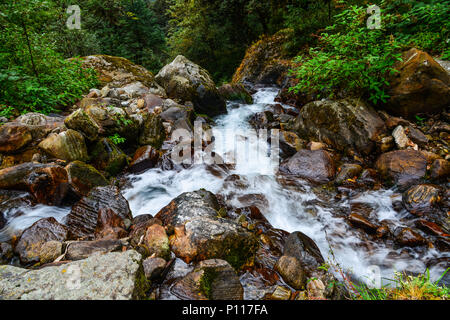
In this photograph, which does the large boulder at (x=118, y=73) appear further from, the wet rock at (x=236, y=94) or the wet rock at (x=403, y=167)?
the wet rock at (x=403, y=167)

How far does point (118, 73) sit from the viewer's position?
9641mm

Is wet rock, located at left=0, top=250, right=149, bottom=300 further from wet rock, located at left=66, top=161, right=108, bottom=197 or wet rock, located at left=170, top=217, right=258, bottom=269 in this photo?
wet rock, located at left=66, top=161, right=108, bottom=197

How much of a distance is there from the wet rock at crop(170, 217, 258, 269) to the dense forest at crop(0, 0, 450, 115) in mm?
4210

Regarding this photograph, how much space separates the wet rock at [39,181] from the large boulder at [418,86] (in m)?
7.23

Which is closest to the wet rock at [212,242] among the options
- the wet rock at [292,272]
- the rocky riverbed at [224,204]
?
the rocky riverbed at [224,204]

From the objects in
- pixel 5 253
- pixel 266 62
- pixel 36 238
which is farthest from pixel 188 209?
pixel 266 62

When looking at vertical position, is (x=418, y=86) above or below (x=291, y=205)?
above

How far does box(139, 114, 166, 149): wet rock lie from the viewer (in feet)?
19.5

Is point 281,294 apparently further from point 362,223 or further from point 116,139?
point 116,139

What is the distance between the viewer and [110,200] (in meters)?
3.56

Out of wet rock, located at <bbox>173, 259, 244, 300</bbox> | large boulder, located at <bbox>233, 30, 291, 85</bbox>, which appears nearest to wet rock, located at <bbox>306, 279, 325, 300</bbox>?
wet rock, located at <bbox>173, 259, 244, 300</bbox>

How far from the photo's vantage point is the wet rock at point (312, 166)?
4945mm

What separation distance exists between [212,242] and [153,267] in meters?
0.70
